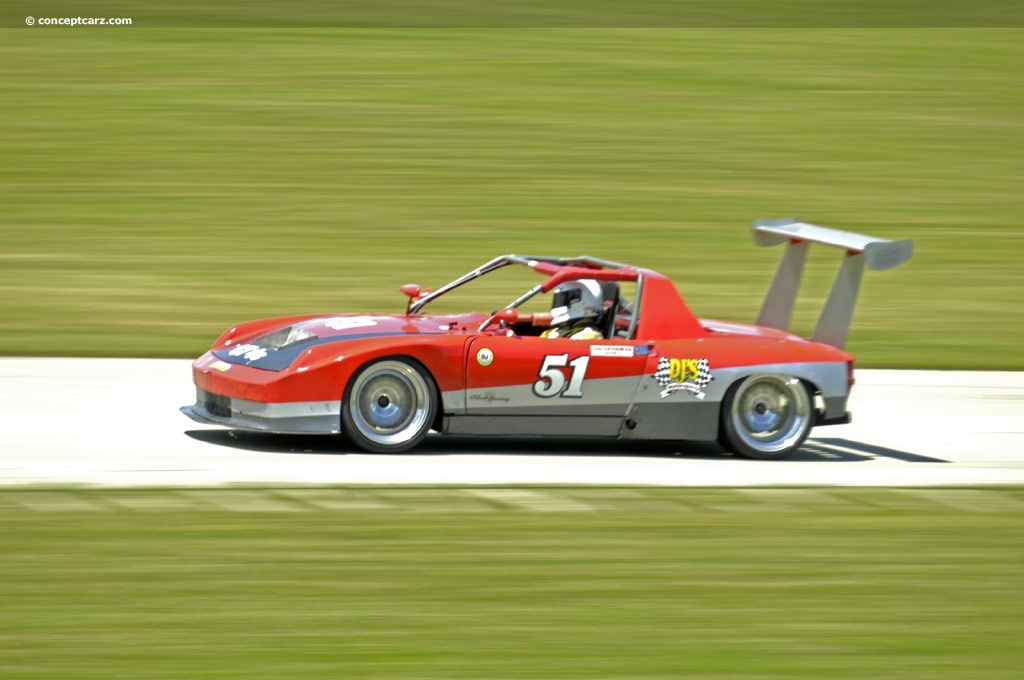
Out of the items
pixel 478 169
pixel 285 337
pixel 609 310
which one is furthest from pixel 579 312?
pixel 478 169

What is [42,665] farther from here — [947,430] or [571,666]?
[947,430]

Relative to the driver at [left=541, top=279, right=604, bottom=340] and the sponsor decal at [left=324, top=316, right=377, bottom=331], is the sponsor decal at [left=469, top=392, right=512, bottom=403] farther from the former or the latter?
the sponsor decal at [left=324, top=316, right=377, bottom=331]

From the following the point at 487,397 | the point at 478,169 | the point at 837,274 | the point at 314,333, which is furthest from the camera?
the point at 478,169

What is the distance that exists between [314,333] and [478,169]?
1138cm

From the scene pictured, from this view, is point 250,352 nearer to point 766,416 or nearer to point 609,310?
point 609,310

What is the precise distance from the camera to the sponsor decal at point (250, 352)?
941 cm

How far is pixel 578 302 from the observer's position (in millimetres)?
9938

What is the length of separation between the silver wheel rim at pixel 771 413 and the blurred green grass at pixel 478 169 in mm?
4244

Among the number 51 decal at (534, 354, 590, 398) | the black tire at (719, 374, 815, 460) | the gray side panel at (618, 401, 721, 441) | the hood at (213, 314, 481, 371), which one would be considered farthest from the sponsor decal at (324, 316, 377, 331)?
the black tire at (719, 374, 815, 460)

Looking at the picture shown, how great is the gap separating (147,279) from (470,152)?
A: 6.32m

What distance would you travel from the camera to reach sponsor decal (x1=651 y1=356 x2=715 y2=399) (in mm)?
9633

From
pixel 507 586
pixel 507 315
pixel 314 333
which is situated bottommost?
pixel 507 586

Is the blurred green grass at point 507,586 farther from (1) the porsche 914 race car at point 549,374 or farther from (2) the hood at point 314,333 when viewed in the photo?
(2) the hood at point 314,333

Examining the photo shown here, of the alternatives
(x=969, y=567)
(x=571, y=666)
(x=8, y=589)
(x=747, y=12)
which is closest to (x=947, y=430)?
(x=969, y=567)
